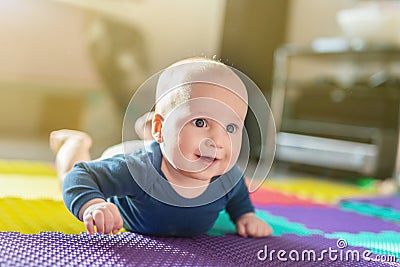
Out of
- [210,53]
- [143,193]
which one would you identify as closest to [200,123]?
[143,193]

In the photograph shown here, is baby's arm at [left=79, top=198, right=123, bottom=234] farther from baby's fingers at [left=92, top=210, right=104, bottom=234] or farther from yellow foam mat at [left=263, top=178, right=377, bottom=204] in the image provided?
yellow foam mat at [left=263, top=178, right=377, bottom=204]

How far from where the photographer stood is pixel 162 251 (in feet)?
2.46

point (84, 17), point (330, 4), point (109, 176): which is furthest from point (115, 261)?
point (330, 4)

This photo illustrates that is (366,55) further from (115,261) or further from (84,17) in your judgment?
(115,261)

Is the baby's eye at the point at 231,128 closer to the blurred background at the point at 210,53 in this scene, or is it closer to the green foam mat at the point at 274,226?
the green foam mat at the point at 274,226

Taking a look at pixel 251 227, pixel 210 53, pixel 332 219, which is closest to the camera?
pixel 251 227

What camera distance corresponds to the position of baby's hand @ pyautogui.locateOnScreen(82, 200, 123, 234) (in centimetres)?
71

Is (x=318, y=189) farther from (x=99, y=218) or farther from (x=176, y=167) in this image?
(x=99, y=218)

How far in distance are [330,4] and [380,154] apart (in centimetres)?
96

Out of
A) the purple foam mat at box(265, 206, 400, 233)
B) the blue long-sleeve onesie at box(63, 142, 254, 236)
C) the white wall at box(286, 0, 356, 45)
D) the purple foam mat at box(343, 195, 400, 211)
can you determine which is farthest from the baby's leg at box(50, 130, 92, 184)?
the white wall at box(286, 0, 356, 45)

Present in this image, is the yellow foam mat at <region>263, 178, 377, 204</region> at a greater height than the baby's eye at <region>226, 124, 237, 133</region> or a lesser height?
lesser

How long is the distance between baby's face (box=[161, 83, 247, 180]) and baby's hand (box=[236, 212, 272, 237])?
169 mm

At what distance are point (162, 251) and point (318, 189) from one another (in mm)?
1166

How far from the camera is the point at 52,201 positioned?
1031 mm
